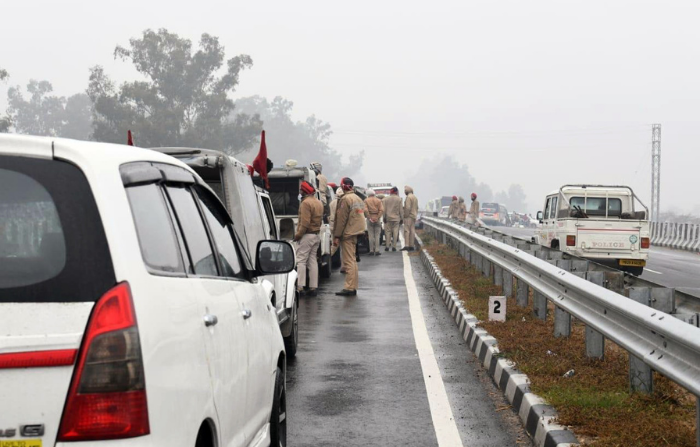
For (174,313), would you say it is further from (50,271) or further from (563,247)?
(563,247)

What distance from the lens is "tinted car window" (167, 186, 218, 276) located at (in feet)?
12.6

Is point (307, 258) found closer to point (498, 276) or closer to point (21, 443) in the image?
point (498, 276)

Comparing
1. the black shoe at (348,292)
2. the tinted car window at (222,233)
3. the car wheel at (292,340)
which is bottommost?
the black shoe at (348,292)

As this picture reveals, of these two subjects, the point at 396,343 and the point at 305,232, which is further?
the point at 305,232

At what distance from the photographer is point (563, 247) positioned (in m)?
22.0

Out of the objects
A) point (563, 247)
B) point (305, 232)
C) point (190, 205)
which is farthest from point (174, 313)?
point (563, 247)

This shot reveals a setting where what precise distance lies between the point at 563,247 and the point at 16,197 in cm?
1967

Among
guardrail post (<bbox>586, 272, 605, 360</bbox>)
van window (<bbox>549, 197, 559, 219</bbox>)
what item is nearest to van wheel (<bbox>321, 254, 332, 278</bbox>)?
van window (<bbox>549, 197, 559, 219</bbox>)

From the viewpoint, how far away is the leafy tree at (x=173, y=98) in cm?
8606

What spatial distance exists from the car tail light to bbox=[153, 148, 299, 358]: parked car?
17.0 feet

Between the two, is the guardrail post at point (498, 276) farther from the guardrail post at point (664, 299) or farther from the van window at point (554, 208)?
the van window at point (554, 208)

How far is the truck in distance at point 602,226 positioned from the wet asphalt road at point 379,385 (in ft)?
25.1

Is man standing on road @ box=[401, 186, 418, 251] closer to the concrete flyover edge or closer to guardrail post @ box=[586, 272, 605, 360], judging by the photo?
the concrete flyover edge

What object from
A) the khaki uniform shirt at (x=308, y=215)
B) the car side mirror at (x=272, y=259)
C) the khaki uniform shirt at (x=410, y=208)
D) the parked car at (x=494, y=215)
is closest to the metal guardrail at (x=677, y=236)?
the khaki uniform shirt at (x=410, y=208)
